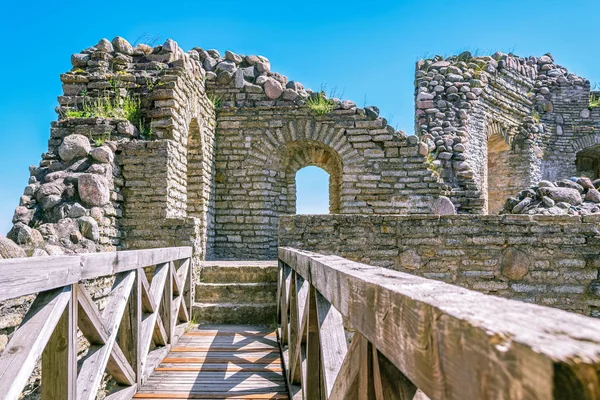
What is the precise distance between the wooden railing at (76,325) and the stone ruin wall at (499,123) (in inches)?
295

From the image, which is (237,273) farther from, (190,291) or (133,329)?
(133,329)

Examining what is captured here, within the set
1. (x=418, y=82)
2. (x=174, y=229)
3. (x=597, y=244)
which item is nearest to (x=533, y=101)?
(x=418, y=82)

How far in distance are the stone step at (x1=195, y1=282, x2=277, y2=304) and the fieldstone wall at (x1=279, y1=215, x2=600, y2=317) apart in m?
0.63

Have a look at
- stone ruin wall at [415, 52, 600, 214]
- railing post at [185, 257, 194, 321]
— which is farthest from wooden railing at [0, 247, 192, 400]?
stone ruin wall at [415, 52, 600, 214]

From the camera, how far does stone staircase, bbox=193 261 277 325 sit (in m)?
5.45

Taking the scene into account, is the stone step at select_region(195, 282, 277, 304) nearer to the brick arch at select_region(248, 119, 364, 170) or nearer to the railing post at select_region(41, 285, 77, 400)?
the railing post at select_region(41, 285, 77, 400)

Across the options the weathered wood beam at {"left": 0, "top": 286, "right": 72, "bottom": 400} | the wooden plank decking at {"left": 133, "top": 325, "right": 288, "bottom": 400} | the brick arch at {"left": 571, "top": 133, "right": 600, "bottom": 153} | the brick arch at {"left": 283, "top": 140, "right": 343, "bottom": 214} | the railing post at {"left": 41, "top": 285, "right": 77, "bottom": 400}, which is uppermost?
the brick arch at {"left": 571, "top": 133, "right": 600, "bottom": 153}

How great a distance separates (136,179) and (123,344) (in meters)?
3.92

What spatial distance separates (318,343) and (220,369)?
1.67m

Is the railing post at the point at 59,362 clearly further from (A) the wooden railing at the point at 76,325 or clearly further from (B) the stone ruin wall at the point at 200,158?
(B) the stone ruin wall at the point at 200,158

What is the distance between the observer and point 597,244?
5551 mm

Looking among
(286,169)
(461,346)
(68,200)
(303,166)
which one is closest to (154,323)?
(68,200)

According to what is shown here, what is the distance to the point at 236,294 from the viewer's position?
19.1ft

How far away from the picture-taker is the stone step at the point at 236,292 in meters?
5.73
